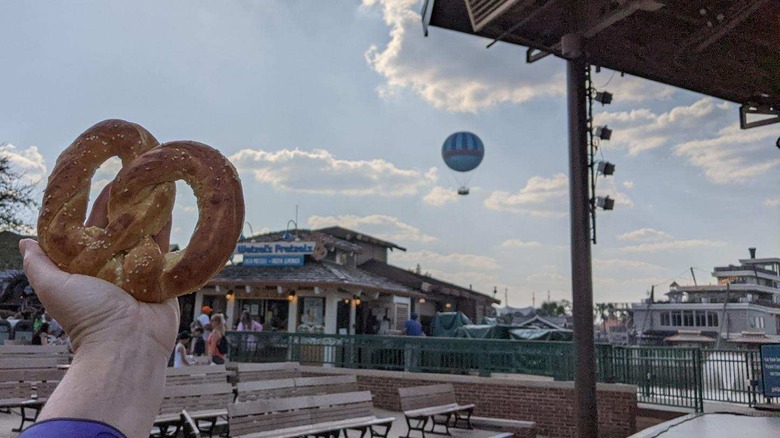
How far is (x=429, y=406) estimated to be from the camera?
11039 mm

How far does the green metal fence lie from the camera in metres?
12.2

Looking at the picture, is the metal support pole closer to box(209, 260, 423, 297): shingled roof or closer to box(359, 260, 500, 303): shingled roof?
box(209, 260, 423, 297): shingled roof

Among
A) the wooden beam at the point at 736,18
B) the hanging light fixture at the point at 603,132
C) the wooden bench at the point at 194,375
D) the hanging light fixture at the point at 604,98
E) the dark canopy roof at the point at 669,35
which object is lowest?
the wooden bench at the point at 194,375

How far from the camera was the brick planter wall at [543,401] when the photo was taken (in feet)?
38.3

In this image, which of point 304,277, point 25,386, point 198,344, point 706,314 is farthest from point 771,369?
point 706,314

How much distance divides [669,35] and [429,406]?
8569 mm

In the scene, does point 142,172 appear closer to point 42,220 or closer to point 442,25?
point 42,220

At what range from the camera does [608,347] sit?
12.5 m

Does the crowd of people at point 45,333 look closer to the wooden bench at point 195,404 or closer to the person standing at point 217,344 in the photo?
the person standing at point 217,344

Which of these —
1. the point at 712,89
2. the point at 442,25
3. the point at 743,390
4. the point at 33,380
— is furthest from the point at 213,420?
the point at 712,89

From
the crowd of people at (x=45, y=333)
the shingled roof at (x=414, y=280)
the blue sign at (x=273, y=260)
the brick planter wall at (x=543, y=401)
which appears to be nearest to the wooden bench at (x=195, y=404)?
the brick planter wall at (x=543, y=401)

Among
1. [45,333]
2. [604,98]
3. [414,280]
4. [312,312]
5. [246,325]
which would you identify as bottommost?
[45,333]

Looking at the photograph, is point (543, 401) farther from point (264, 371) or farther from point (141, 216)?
point (141, 216)

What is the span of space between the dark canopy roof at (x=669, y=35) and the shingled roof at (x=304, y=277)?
448 inches
